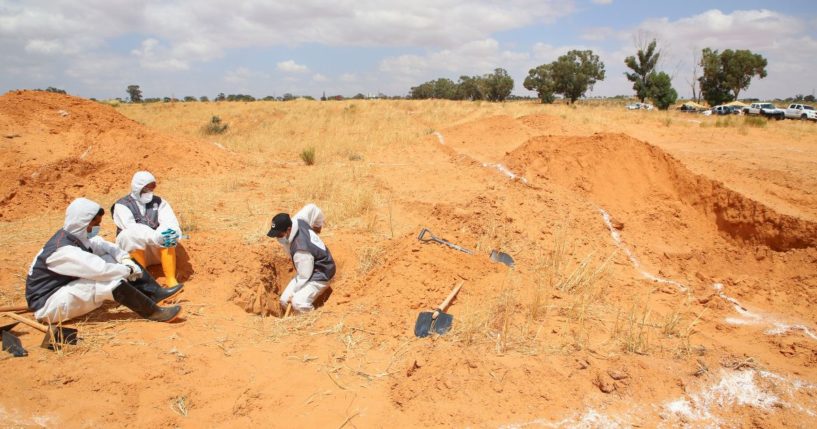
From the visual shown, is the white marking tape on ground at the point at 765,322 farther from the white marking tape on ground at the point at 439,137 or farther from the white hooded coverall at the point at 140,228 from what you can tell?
the white marking tape on ground at the point at 439,137

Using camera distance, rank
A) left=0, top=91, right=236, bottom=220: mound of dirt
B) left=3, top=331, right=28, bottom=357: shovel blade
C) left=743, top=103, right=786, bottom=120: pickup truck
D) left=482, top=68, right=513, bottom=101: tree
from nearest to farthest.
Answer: left=3, top=331, right=28, bottom=357: shovel blade, left=0, top=91, right=236, bottom=220: mound of dirt, left=743, top=103, right=786, bottom=120: pickup truck, left=482, top=68, right=513, bottom=101: tree

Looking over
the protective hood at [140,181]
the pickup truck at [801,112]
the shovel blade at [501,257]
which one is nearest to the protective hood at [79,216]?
the protective hood at [140,181]

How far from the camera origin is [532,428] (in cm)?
305

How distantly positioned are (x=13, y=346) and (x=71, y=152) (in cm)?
752

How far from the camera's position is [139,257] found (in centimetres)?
481

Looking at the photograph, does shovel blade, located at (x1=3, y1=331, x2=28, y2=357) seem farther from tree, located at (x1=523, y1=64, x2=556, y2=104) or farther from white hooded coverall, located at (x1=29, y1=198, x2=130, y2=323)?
tree, located at (x1=523, y1=64, x2=556, y2=104)

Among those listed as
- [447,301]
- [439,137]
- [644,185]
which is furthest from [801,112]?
[447,301]

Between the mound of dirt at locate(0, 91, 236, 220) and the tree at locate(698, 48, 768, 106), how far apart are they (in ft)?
116

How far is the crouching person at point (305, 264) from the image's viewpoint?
486 cm

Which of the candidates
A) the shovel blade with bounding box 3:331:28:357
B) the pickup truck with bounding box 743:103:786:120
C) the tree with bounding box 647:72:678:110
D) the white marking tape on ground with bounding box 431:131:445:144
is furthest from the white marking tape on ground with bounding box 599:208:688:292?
the tree with bounding box 647:72:678:110

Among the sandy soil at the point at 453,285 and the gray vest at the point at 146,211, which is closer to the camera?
the sandy soil at the point at 453,285

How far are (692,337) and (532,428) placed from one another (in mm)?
2098

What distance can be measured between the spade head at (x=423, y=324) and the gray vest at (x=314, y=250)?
4.06 feet

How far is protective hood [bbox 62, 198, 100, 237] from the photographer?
3795 mm
